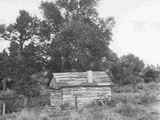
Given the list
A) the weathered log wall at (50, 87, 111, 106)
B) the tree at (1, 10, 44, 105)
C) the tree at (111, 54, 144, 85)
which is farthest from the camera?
the tree at (111, 54, 144, 85)

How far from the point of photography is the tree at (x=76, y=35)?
31.9 metres

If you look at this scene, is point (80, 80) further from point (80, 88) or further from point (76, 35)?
point (76, 35)

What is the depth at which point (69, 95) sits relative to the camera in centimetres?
2066

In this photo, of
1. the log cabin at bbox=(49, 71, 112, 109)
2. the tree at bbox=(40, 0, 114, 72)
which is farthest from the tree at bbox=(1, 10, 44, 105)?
the log cabin at bbox=(49, 71, 112, 109)

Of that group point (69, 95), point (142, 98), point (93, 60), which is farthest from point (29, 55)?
point (142, 98)

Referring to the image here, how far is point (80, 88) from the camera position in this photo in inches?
822

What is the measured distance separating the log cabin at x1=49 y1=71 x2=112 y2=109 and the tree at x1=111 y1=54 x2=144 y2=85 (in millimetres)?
16743

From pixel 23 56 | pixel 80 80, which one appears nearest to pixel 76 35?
pixel 23 56

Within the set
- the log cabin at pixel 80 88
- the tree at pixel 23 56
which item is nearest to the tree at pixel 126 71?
the tree at pixel 23 56

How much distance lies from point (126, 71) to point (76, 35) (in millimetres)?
12020

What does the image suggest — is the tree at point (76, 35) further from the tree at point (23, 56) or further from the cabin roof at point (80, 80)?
the cabin roof at point (80, 80)

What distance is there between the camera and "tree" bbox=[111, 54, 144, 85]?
131 ft

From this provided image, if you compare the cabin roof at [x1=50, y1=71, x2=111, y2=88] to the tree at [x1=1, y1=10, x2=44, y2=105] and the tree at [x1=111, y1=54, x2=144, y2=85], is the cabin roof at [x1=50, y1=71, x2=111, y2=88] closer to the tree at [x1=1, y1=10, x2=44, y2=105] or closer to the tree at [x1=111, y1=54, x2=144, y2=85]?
the tree at [x1=1, y1=10, x2=44, y2=105]

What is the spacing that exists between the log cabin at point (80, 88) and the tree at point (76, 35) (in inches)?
405
